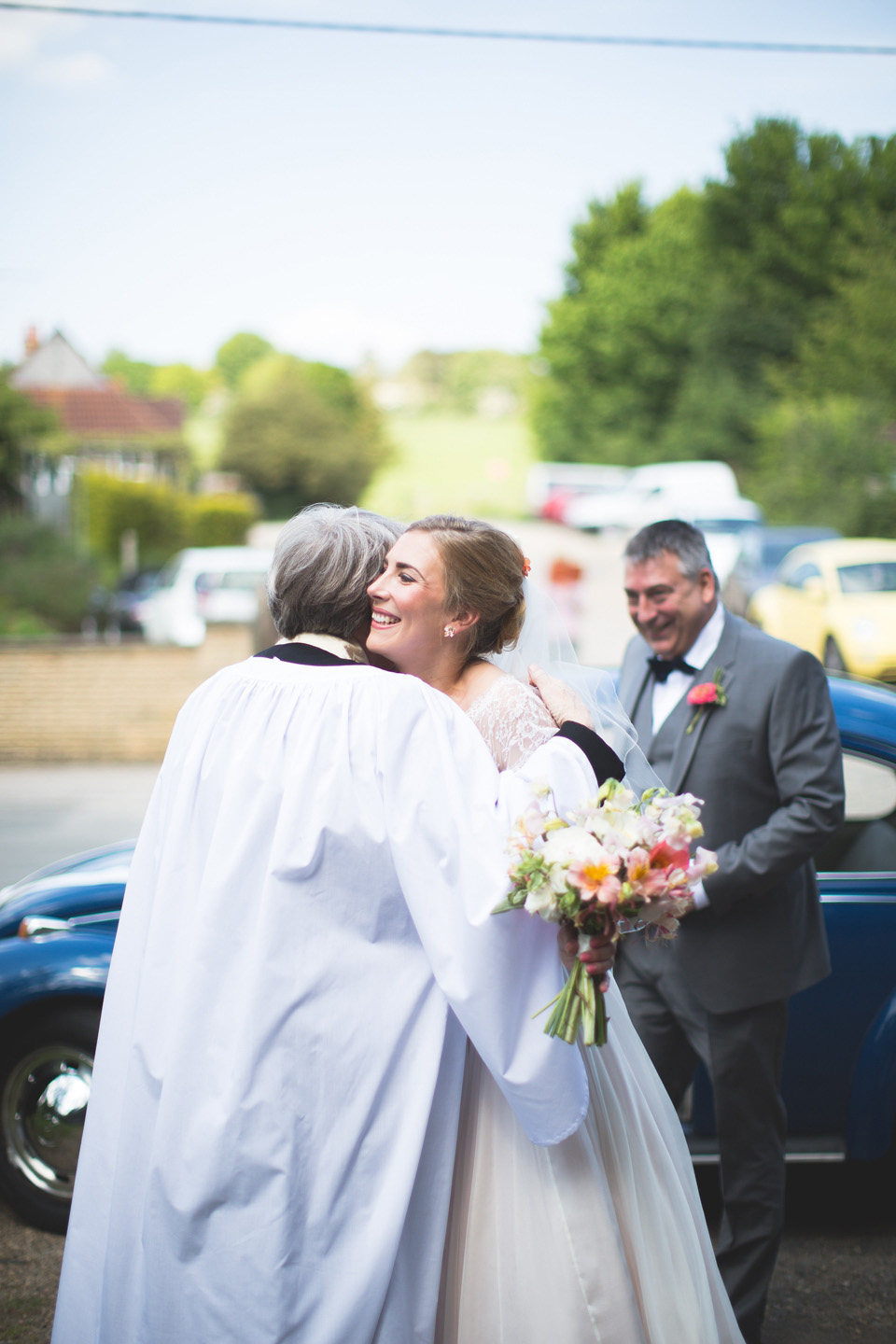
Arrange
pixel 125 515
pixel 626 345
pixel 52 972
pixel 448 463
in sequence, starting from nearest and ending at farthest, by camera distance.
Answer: pixel 52 972, pixel 125 515, pixel 626 345, pixel 448 463

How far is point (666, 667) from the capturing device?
11.1ft

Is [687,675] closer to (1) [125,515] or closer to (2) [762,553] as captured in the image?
(2) [762,553]

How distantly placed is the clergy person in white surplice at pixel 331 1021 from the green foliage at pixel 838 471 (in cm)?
2470

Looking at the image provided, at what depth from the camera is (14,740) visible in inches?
→ 509

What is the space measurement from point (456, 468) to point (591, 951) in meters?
70.1

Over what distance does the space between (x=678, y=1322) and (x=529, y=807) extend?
103 cm

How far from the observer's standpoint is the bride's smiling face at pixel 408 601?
2256 mm

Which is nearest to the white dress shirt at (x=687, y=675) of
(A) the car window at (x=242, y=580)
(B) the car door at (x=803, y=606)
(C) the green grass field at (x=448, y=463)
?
(B) the car door at (x=803, y=606)

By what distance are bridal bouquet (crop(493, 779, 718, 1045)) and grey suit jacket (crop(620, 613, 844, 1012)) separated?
98cm

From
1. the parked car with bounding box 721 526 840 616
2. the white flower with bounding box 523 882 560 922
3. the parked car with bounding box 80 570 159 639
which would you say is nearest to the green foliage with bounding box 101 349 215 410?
the parked car with bounding box 80 570 159 639

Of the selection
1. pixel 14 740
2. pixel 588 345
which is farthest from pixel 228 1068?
pixel 588 345

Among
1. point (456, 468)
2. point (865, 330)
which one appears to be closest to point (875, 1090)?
point (865, 330)

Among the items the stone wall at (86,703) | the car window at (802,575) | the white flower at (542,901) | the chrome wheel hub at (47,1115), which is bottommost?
the stone wall at (86,703)

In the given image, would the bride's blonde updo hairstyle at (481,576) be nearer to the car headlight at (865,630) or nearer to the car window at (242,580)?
the car headlight at (865,630)
